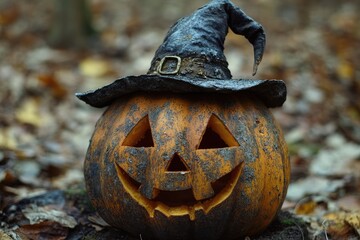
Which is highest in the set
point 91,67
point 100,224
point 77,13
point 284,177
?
point 77,13

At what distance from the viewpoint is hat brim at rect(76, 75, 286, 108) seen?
2.71 metres

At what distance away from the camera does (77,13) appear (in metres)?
8.84

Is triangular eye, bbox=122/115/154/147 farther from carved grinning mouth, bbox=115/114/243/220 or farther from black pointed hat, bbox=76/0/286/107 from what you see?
black pointed hat, bbox=76/0/286/107

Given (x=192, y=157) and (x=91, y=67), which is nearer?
(x=192, y=157)

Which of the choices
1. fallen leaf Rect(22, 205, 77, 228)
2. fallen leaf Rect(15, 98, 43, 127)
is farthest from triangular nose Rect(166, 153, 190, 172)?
fallen leaf Rect(15, 98, 43, 127)

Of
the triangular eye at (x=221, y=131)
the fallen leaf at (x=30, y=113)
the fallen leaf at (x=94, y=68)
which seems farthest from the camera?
the fallen leaf at (x=94, y=68)

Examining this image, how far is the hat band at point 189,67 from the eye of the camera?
9.61 feet

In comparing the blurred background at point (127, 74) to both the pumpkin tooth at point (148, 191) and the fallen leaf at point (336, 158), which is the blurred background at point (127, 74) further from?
the pumpkin tooth at point (148, 191)

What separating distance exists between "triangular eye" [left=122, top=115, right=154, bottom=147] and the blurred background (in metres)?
1.36

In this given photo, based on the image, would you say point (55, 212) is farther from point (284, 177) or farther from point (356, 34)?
point (356, 34)

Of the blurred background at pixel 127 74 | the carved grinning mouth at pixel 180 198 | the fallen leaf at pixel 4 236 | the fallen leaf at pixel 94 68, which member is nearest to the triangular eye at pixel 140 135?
the carved grinning mouth at pixel 180 198

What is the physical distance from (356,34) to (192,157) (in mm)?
9101

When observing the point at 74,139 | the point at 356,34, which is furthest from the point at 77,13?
the point at 356,34

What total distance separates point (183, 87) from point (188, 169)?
0.44 meters
